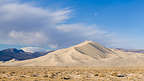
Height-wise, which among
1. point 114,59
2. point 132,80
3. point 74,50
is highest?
point 74,50

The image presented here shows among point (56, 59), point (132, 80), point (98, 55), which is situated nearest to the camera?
point (132, 80)

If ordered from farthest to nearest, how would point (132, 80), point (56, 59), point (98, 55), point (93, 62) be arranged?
point (98, 55) < point (56, 59) < point (93, 62) < point (132, 80)

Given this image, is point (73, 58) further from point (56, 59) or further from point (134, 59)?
point (134, 59)

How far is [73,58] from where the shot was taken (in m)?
172

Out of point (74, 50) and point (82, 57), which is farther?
point (74, 50)

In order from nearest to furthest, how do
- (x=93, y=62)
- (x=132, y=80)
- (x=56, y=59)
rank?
(x=132, y=80) → (x=93, y=62) → (x=56, y=59)

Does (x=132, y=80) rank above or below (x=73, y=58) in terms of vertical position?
below

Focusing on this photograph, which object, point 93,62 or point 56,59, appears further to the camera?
point 56,59

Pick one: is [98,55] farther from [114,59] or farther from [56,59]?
[56,59]

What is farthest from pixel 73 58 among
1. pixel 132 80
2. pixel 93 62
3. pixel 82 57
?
pixel 132 80

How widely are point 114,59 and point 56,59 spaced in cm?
5187

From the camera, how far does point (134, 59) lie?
179000 mm

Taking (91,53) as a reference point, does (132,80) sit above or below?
below

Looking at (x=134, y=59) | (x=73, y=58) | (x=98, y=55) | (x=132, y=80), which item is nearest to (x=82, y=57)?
(x=73, y=58)
